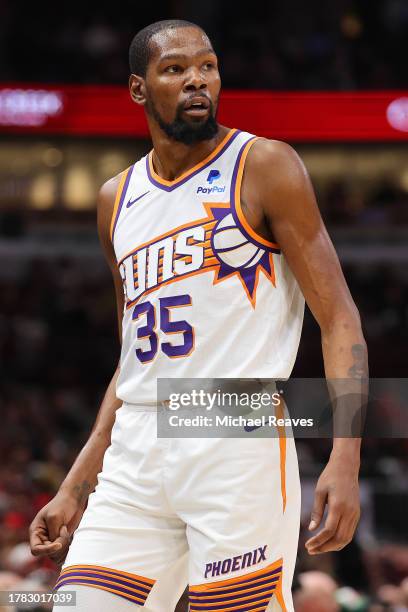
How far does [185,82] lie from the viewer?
267 centimetres

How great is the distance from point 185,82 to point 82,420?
694 cm

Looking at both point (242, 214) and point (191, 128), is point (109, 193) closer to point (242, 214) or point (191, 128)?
point (191, 128)

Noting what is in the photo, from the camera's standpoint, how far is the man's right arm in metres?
2.77

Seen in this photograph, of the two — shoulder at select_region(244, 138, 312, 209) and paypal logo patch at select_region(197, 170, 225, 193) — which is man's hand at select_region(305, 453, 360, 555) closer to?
shoulder at select_region(244, 138, 312, 209)

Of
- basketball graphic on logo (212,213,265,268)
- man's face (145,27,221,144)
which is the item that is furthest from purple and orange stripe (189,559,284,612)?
man's face (145,27,221,144)

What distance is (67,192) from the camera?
12.7 meters

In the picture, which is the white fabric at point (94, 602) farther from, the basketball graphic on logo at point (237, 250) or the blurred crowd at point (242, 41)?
the blurred crowd at point (242, 41)

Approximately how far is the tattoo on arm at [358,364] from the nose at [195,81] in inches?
29.2

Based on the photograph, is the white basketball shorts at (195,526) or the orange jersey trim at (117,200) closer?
the white basketball shorts at (195,526)

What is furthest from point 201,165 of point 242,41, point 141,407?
point 242,41

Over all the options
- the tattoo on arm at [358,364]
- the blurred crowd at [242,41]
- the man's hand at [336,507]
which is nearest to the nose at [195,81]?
the tattoo on arm at [358,364]

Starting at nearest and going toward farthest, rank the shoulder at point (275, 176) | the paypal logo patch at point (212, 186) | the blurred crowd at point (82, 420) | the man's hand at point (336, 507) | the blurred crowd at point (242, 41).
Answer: the man's hand at point (336, 507), the shoulder at point (275, 176), the paypal logo patch at point (212, 186), the blurred crowd at point (82, 420), the blurred crowd at point (242, 41)

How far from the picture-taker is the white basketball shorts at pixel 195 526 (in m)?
2.44

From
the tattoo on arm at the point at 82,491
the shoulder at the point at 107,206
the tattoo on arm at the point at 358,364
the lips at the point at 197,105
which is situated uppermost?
the lips at the point at 197,105
